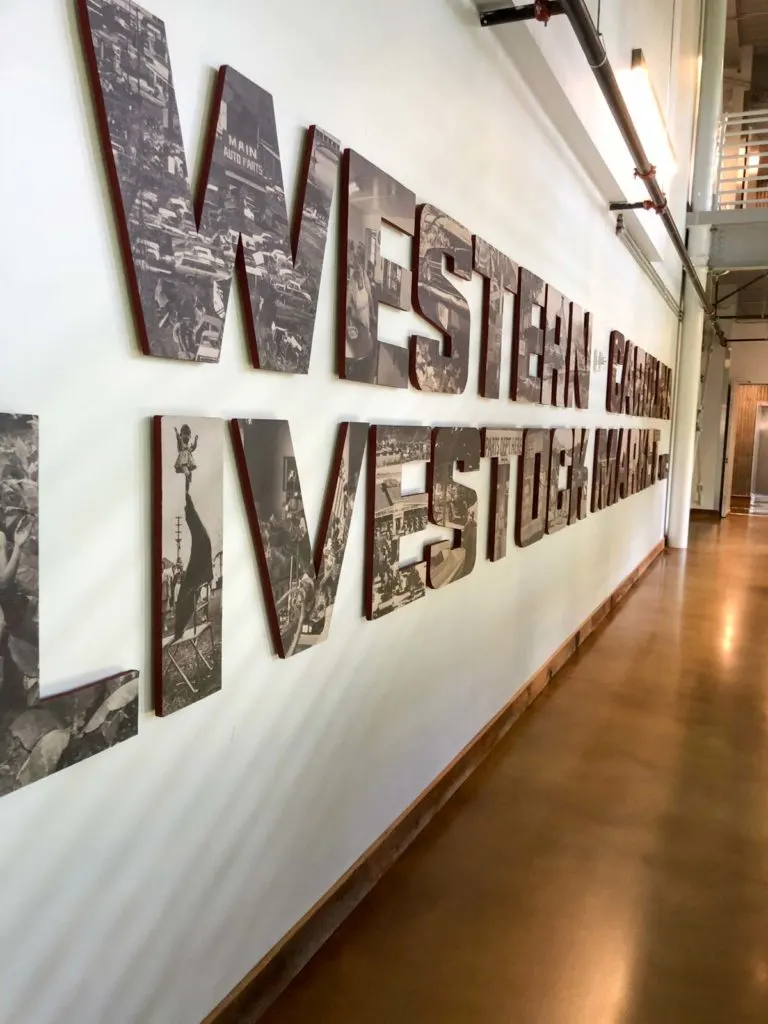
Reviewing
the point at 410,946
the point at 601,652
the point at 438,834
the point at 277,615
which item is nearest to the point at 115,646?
the point at 277,615

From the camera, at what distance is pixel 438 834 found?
2910 mm

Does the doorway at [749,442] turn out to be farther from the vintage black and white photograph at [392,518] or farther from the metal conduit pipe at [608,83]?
the vintage black and white photograph at [392,518]

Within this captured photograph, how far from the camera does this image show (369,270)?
2.21 meters

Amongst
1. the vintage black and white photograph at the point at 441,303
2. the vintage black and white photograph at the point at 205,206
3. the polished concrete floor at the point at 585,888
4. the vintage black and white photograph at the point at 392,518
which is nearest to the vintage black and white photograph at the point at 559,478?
the polished concrete floor at the point at 585,888

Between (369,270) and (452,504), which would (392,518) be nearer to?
(452,504)

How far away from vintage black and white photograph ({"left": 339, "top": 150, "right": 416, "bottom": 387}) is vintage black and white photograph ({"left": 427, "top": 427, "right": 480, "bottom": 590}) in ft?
1.62

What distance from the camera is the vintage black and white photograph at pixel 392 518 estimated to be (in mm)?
2400

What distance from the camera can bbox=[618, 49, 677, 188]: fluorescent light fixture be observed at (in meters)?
5.05

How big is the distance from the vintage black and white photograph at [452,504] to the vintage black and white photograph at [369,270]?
495 mm

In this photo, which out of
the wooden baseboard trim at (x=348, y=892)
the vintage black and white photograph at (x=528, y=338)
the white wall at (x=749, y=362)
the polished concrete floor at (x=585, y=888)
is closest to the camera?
the wooden baseboard trim at (x=348, y=892)

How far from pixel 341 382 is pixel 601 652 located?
152 inches

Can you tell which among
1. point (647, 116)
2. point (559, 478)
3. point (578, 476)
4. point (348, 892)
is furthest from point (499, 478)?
point (647, 116)

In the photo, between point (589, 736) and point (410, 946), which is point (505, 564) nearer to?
point (589, 736)

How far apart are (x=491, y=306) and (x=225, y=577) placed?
1.96m
